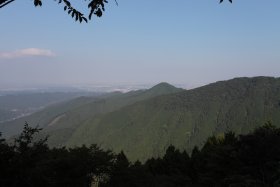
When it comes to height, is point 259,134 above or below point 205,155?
above

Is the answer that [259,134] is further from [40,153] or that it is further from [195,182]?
[40,153]

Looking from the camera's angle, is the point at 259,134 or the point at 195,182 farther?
the point at 195,182

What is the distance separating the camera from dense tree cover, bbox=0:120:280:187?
77.0ft

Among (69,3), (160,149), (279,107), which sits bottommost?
(160,149)

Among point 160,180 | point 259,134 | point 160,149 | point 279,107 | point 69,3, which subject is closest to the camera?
point 69,3

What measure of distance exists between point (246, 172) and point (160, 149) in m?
142

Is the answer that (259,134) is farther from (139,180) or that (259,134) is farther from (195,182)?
(139,180)

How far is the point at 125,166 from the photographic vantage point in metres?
36.9

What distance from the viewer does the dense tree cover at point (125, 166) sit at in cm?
2347

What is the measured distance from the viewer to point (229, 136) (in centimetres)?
5494

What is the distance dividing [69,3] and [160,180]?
34938mm

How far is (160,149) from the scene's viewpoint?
182 meters

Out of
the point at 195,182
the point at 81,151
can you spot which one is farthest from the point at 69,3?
the point at 195,182

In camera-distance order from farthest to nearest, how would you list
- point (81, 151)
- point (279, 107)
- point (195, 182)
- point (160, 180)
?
point (279, 107) → point (195, 182) → point (160, 180) → point (81, 151)
